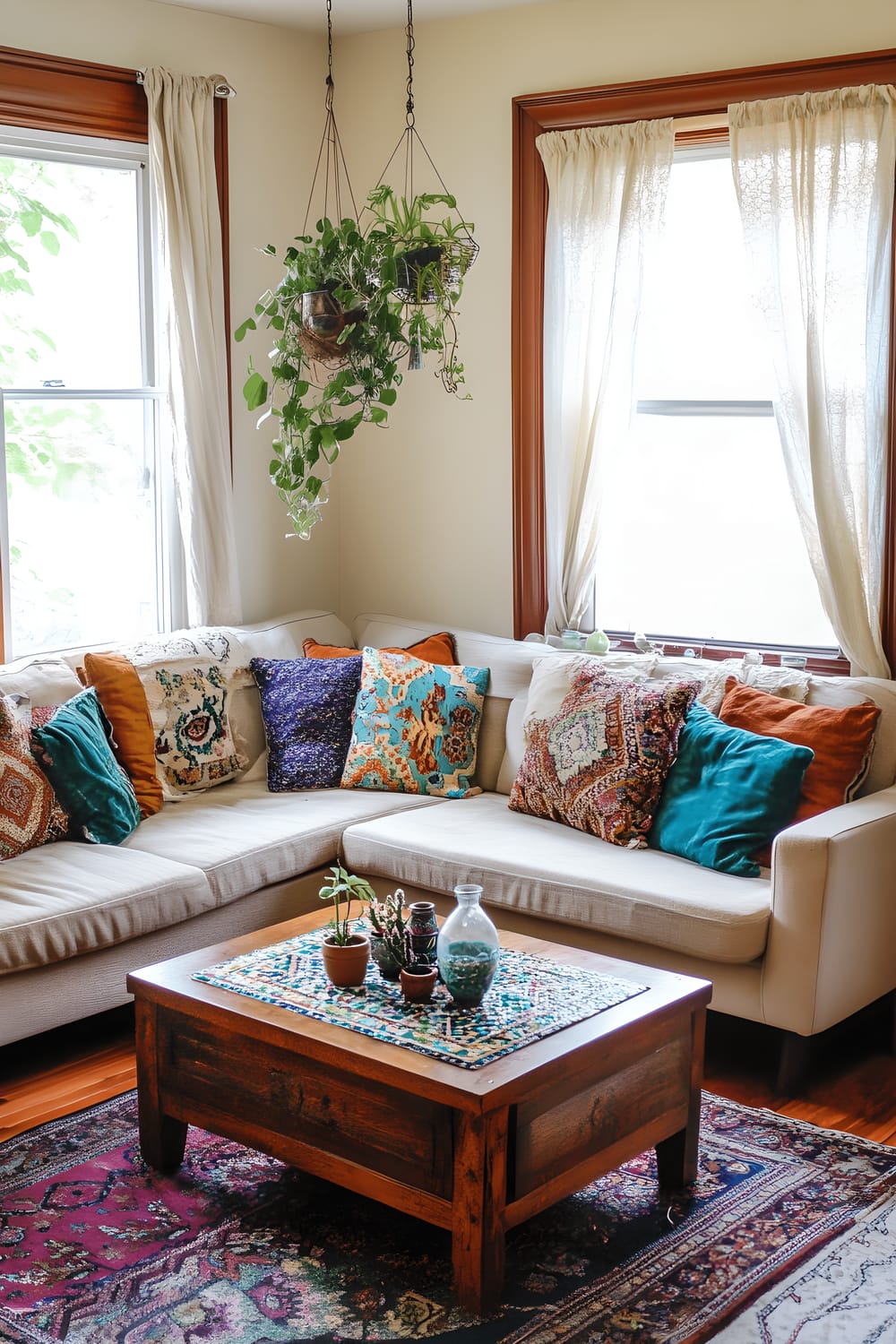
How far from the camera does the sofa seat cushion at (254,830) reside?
3613 mm

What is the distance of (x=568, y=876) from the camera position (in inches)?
134

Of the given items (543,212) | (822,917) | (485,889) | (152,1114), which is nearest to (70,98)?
(543,212)

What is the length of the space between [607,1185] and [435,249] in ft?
6.70

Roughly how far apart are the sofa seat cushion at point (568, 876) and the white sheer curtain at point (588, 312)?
40.7 inches

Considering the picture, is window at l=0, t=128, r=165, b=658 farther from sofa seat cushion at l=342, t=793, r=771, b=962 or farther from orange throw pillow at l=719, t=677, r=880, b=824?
orange throw pillow at l=719, t=677, r=880, b=824

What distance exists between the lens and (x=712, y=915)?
317cm

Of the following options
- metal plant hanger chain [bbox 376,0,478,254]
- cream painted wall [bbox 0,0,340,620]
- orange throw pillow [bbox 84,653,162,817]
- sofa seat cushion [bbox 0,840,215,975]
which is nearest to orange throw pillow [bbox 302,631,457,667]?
cream painted wall [bbox 0,0,340,620]

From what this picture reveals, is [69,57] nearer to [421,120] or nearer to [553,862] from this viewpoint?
[421,120]

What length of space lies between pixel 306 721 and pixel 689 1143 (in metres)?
1.98

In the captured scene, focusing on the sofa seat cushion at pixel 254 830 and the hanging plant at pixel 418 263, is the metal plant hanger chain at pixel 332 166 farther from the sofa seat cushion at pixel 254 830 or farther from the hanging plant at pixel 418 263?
the sofa seat cushion at pixel 254 830

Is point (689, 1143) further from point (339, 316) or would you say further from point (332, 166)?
point (332, 166)

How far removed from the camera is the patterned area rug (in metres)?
2.28

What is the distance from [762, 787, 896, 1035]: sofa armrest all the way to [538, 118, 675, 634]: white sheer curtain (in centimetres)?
151

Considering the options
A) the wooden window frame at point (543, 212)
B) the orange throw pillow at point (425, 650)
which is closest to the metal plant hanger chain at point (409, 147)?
the wooden window frame at point (543, 212)
